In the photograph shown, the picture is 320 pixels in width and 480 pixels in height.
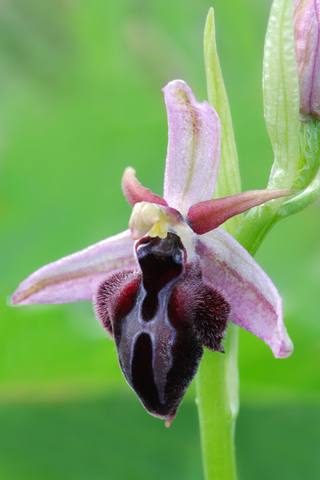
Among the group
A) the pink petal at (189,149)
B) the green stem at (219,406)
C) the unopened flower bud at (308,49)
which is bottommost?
the green stem at (219,406)

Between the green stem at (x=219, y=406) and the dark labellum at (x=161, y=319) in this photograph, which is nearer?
the dark labellum at (x=161, y=319)

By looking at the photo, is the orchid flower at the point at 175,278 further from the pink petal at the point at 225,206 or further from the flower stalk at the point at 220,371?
the flower stalk at the point at 220,371

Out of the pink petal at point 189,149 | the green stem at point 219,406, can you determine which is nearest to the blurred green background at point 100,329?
the green stem at point 219,406

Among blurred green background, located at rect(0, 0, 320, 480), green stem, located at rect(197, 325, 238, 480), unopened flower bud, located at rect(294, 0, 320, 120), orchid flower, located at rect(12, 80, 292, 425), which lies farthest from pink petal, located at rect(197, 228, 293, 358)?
blurred green background, located at rect(0, 0, 320, 480)

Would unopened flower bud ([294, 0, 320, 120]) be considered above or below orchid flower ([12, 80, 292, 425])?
above

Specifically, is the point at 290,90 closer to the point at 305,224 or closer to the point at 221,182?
the point at 221,182

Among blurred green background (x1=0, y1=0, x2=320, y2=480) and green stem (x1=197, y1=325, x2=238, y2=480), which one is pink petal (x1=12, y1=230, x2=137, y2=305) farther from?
blurred green background (x1=0, y1=0, x2=320, y2=480)
